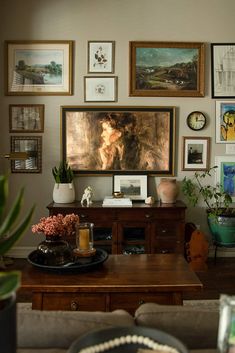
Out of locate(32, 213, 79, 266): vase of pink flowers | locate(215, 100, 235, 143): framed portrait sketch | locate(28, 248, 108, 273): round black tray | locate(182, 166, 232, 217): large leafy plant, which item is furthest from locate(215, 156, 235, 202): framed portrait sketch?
locate(32, 213, 79, 266): vase of pink flowers

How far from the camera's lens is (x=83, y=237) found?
7.94 ft

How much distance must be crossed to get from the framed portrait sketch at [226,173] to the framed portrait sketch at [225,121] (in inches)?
8.8

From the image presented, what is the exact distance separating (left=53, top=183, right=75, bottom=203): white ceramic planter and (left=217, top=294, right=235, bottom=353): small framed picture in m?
3.26

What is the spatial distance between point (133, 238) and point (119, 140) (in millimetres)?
1172

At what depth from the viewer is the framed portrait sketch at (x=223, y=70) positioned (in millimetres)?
4324

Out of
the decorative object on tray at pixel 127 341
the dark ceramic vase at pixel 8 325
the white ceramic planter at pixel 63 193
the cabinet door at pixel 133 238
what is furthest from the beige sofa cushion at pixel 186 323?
the white ceramic planter at pixel 63 193

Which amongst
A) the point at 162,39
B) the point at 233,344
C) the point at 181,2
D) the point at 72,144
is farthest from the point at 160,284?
the point at 181,2

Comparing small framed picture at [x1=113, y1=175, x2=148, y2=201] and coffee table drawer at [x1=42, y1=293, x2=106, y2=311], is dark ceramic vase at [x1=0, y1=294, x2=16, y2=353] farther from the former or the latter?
small framed picture at [x1=113, y1=175, x2=148, y2=201]

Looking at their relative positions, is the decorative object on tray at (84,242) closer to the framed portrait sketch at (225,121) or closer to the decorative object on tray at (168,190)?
the decorative object on tray at (168,190)

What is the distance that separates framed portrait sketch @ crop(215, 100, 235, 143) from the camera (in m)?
4.37

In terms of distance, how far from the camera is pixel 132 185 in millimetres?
4375

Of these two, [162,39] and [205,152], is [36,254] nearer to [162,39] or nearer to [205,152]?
[205,152]

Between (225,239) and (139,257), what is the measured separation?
1.83m

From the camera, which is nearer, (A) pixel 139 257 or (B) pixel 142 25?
(A) pixel 139 257
